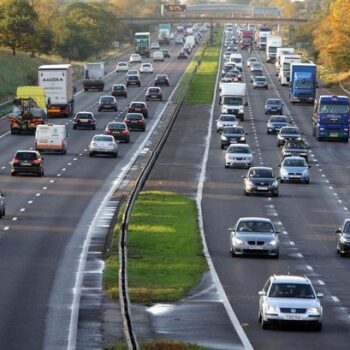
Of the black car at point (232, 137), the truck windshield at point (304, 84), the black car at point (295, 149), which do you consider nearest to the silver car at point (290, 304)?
the black car at point (295, 149)

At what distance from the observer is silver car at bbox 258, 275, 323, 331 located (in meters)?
32.1

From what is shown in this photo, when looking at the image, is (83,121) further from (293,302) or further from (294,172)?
(293,302)

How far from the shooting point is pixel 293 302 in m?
32.3

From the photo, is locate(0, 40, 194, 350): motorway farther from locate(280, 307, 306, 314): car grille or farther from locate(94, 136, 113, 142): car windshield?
locate(280, 307, 306, 314): car grille

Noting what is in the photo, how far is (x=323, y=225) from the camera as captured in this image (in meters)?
55.9

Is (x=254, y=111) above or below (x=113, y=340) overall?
below

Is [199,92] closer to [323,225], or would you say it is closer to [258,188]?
[258,188]

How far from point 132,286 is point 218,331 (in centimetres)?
683

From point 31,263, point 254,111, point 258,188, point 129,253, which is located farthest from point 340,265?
point 254,111

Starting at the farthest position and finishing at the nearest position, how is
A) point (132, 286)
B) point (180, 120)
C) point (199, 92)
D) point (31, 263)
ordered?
point (199, 92), point (180, 120), point (31, 263), point (132, 286)

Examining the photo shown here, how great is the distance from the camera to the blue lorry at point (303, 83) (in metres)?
127

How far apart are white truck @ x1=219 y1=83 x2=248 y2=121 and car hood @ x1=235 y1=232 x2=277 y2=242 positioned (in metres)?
64.5

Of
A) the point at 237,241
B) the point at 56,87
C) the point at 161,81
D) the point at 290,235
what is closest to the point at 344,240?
the point at 237,241

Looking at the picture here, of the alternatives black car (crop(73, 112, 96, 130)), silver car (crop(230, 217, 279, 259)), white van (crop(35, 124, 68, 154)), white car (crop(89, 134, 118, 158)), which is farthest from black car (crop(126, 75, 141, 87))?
silver car (crop(230, 217, 279, 259))
